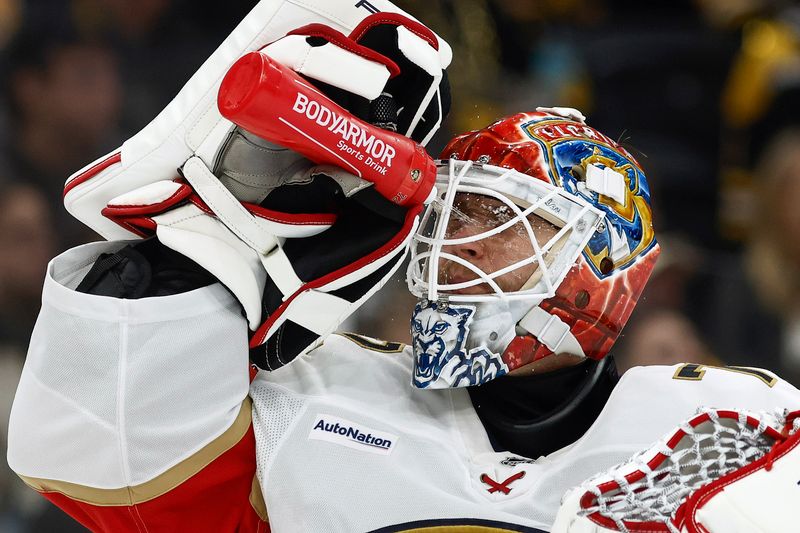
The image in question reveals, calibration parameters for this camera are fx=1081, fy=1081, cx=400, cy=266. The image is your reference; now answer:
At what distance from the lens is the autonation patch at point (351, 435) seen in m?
1.53

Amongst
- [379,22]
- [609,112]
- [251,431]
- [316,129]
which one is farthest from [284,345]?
[609,112]

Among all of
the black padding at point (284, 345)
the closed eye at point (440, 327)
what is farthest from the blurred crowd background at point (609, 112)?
the black padding at point (284, 345)

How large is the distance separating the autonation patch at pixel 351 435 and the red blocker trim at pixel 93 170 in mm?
456

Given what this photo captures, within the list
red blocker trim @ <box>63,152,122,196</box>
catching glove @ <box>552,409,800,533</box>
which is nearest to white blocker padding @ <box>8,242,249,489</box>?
red blocker trim @ <box>63,152,122,196</box>

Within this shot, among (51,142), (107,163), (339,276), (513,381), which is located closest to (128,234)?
(107,163)

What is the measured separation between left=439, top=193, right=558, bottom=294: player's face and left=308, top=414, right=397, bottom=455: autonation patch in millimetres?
237

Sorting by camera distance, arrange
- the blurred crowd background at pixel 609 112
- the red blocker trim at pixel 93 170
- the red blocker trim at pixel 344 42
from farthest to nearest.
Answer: the blurred crowd background at pixel 609 112 → the red blocker trim at pixel 93 170 → the red blocker trim at pixel 344 42

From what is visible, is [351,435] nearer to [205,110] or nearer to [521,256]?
[521,256]

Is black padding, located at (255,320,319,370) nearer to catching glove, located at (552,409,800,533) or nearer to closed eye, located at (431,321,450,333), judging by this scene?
closed eye, located at (431,321,450,333)

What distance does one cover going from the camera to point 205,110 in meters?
1.40

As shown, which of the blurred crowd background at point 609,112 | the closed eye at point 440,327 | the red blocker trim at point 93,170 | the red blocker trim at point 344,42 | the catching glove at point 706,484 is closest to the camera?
the catching glove at point 706,484

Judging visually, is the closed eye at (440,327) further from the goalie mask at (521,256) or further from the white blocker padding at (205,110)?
the white blocker padding at (205,110)

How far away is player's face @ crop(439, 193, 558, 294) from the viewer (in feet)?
5.13

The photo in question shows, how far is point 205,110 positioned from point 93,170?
0.19m
